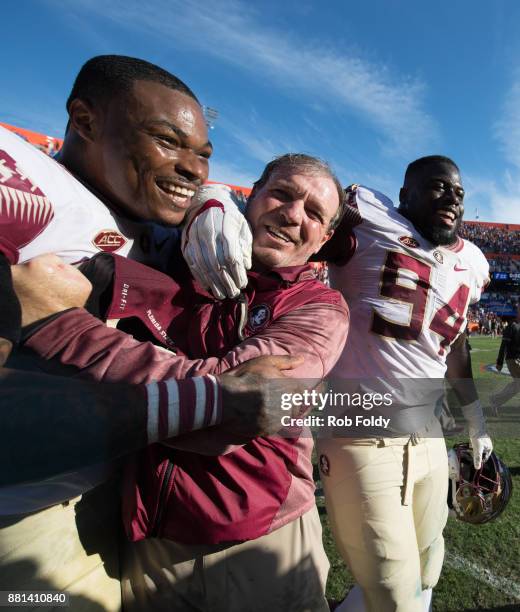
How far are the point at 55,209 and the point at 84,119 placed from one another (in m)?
0.35

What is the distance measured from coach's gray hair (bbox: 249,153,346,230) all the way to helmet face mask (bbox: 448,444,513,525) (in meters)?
1.85

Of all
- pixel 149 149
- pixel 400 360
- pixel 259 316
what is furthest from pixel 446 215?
pixel 149 149

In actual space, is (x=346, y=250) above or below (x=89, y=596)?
above

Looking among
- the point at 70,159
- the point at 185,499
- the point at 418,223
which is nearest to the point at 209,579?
the point at 185,499

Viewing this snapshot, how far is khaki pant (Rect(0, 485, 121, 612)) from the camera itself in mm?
984

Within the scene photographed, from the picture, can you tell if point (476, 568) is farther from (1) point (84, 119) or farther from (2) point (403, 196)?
(1) point (84, 119)

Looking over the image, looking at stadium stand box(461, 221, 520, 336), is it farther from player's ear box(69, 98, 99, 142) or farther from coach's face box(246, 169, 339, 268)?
player's ear box(69, 98, 99, 142)

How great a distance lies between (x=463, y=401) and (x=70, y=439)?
267 cm

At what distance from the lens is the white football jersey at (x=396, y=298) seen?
209 centimetres

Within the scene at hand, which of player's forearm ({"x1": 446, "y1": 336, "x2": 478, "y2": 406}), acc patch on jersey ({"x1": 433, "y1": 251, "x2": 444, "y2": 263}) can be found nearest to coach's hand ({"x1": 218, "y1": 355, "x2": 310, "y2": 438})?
acc patch on jersey ({"x1": 433, "y1": 251, "x2": 444, "y2": 263})

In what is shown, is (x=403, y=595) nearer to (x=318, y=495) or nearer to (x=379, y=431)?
(x=379, y=431)

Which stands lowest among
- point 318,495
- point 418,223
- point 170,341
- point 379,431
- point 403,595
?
point 318,495

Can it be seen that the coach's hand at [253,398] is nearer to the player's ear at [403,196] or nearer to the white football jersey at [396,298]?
the white football jersey at [396,298]

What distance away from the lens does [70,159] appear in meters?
1.28
